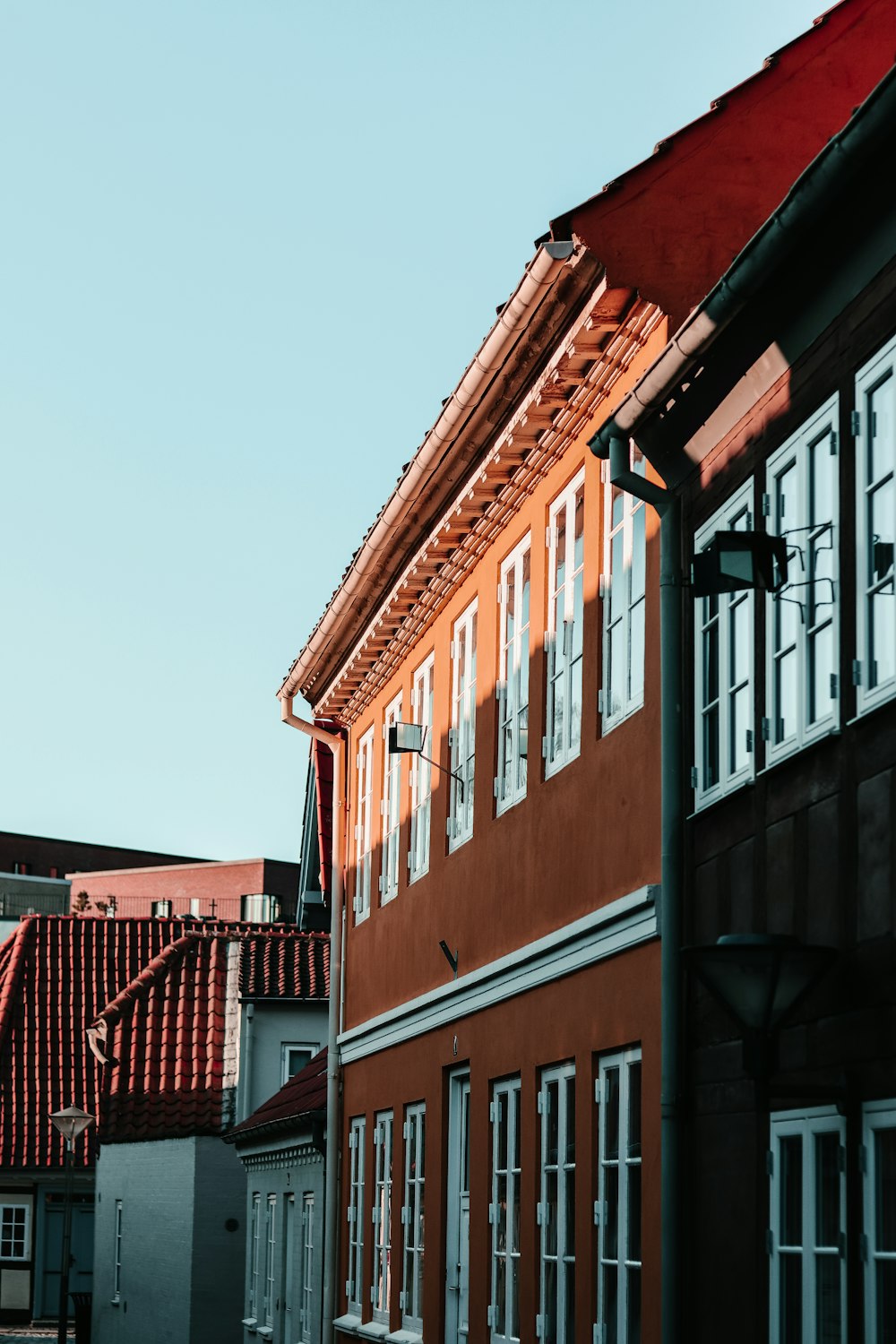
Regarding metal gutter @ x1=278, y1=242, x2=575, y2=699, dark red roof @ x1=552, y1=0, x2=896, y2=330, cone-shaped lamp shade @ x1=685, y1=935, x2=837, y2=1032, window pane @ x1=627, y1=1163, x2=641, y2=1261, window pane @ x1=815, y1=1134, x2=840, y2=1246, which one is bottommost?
window pane @ x1=627, y1=1163, x2=641, y2=1261

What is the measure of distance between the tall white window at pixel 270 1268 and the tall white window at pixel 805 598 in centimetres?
1631

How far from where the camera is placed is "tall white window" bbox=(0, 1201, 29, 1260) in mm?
37031

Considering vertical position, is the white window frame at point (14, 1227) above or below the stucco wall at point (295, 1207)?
below

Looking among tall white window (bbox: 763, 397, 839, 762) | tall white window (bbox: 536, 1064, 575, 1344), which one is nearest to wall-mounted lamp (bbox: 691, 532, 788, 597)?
tall white window (bbox: 763, 397, 839, 762)

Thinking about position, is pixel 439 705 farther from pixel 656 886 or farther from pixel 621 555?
pixel 656 886

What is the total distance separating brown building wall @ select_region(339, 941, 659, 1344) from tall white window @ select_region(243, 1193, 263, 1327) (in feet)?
26.2

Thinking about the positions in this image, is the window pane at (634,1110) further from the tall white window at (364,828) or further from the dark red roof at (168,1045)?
the dark red roof at (168,1045)

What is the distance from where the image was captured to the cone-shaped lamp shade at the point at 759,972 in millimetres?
7680

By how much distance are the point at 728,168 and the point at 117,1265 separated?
2435 cm

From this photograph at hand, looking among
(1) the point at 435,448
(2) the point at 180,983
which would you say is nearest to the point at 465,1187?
(1) the point at 435,448

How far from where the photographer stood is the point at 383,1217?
57.5 feet

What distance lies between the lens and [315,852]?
29156 mm

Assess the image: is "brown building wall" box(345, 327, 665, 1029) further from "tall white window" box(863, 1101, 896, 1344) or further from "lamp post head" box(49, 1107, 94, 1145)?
"lamp post head" box(49, 1107, 94, 1145)

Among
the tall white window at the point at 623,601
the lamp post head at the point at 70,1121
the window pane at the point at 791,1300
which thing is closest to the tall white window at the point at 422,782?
the tall white window at the point at 623,601
